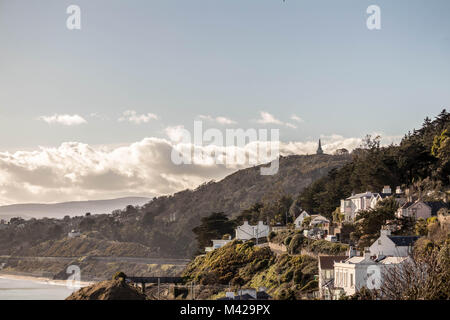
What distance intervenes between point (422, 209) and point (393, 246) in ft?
37.7

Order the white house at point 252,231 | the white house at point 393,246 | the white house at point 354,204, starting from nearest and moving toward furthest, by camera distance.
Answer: the white house at point 393,246 → the white house at point 354,204 → the white house at point 252,231

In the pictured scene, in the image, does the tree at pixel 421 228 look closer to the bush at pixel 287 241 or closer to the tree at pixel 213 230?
the bush at pixel 287 241

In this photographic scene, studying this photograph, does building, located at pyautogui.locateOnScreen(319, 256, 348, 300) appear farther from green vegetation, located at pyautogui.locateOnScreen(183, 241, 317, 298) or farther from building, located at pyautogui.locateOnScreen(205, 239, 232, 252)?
building, located at pyautogui.locateOnScreen(205, 239, 232, 252)

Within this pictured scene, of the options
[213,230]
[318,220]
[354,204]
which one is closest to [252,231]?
[213,230]

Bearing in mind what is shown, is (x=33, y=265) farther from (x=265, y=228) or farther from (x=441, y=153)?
(x=441, y=153)

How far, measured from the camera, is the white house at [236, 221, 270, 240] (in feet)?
294

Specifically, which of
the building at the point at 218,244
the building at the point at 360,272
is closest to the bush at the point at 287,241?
the building at the point at 218,244

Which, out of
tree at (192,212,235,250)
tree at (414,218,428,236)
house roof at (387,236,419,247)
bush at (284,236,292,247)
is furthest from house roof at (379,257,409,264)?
tree at (192,212,235,250)

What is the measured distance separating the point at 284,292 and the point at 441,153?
95.3 ft

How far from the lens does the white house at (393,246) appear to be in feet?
172

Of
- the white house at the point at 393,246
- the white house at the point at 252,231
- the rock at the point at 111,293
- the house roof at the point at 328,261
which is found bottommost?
the rock at the point at 111,293

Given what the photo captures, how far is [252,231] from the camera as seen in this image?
91188 millimetres

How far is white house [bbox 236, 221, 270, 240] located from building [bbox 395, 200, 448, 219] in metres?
26.4
